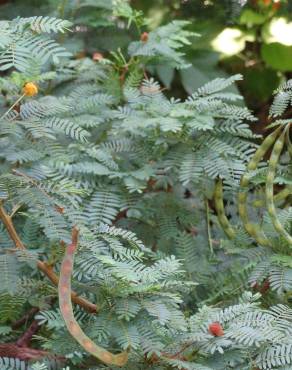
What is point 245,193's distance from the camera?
67.0 inches

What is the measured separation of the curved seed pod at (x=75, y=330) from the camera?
1146 millimetres

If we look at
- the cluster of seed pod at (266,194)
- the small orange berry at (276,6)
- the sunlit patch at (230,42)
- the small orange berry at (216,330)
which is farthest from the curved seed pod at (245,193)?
the sunlit patch at (230,42)

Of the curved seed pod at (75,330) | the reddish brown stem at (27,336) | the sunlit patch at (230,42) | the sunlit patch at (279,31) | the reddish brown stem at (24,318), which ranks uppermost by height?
the curved seed pod at (75,330)

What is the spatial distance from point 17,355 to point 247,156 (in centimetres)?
70

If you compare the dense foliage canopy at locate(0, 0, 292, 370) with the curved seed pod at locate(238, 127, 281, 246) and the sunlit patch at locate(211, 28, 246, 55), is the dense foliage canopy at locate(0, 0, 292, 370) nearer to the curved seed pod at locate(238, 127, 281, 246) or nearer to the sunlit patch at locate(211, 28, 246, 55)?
the curved seed pod at locate(238, 127, 281, 246)

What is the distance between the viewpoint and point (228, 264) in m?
1.72

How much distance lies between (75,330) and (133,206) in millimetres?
627

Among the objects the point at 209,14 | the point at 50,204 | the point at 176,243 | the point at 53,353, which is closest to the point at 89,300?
the point at 53,353

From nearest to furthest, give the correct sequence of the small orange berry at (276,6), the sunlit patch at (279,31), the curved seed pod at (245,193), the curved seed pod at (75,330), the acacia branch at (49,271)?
the curved seed pod at (75,330) → the acacia branch at (49,271) → the curved seed pod at (245,193) → the small orange berry at (276,6) → the sunlit patch at (279,31)

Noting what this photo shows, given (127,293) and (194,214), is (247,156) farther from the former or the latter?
(127,293)

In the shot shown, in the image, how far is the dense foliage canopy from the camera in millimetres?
1216

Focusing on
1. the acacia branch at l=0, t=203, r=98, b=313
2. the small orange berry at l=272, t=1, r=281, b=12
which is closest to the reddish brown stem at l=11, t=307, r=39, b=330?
the acacia branch at l=0, t=203, r=98, b=313

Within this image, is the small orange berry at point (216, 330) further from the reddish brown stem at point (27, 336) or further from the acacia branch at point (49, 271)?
the reddish brown stem at point (27, 336)

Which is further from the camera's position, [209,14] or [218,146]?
[209,14]
